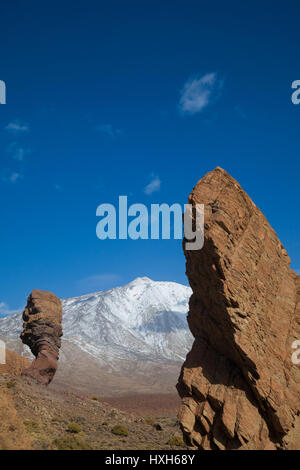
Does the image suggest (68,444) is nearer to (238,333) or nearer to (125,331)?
(238,333)

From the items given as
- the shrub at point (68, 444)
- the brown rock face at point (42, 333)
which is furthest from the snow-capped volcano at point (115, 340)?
the shrub at point (68, 444)

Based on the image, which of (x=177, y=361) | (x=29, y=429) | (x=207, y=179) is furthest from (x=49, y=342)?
(x=177, y=361)

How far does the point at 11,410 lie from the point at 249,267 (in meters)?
19.5

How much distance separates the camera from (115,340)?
519 feet

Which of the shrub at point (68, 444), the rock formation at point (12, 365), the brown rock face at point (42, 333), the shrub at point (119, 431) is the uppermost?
the brown rock face at point (42, 333)

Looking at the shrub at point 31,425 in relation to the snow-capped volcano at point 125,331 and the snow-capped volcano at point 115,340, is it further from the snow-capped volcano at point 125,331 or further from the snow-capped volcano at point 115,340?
the snow-capped volcano at point 125,331

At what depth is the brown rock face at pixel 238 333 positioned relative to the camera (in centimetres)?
1408

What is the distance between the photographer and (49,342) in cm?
3859

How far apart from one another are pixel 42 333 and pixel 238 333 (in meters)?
29.3

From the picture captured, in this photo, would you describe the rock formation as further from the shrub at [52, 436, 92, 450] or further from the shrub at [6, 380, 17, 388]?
the shrub at [52, 436, 92, 450]

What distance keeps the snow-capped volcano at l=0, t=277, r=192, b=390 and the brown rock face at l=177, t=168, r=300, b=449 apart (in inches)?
3249

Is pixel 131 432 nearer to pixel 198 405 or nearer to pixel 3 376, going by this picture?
pixel 3 376

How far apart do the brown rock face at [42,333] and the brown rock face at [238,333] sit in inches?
982

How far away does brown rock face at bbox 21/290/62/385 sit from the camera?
3684 centimetres
